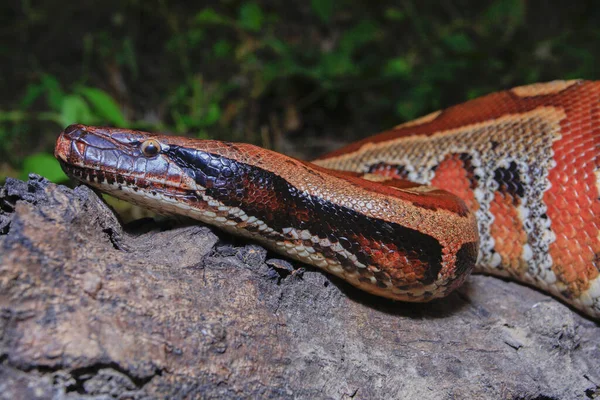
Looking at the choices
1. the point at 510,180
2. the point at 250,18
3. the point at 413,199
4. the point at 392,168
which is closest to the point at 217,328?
the point at 413,199

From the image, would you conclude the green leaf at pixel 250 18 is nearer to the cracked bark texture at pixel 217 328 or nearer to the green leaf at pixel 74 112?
the green leaf at pixel 74 112

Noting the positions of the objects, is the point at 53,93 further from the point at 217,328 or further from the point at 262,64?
the point at 217,328

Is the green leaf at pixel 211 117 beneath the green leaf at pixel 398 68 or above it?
beneath

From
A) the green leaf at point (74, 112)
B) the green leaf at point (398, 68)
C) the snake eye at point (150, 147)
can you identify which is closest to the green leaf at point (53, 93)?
the green leaf at point (74, 112)

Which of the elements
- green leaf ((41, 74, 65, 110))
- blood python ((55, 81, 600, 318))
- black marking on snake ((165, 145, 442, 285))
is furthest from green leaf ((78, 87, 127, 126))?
black marking on snake ((165, 145, 442, 285))

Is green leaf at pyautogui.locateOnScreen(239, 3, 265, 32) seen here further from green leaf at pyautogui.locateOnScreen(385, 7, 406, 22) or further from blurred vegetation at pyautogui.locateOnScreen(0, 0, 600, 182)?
green leaf at pyautogui.locateOnScreen(385, 7, 406, 22)

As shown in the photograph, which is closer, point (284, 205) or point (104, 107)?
point (284, 205)
